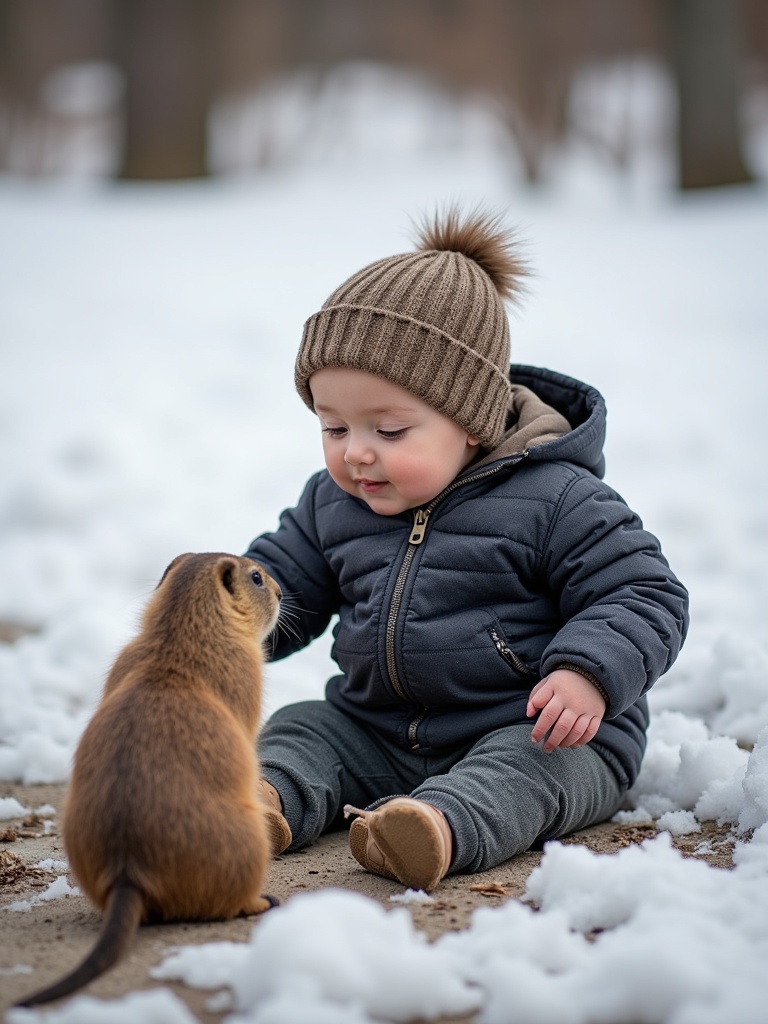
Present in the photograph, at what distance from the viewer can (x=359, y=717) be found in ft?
9.08

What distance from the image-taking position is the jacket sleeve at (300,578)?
2924mm

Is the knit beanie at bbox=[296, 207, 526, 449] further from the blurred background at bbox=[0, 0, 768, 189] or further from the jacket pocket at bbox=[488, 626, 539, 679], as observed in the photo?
the blurred background at bbox=[0, 0, 768, 189]

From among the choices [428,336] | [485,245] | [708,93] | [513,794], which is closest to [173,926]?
[513,794]

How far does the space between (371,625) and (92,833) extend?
3.10 feet

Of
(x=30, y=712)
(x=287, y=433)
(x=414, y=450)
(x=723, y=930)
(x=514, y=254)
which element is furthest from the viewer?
(x=287, y=433)

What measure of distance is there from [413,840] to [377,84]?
17896mm

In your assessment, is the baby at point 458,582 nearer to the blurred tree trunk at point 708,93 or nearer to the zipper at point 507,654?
the zipper at point 507,654

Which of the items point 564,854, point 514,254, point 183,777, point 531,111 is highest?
point 531,111

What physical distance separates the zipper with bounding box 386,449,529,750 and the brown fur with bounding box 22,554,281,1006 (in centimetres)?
53

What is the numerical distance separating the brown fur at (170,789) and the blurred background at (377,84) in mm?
10517

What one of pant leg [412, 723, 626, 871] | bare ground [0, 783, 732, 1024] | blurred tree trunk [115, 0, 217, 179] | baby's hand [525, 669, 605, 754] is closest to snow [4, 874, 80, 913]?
bare ground [0, 783, 732, 1024]

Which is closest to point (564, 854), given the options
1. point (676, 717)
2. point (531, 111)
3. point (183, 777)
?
point (183, 777)

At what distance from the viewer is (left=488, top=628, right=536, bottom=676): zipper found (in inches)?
Result: 99.3

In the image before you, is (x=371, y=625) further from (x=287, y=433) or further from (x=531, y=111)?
(x=531, y=111)
